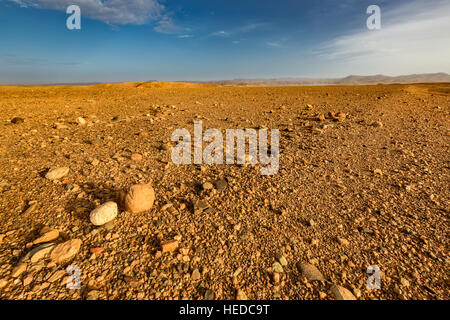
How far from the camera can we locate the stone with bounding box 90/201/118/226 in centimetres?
255

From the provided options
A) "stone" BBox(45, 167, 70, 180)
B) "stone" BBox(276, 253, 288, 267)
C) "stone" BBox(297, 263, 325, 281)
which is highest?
"stone" BBox(45, 167, 70, 180)

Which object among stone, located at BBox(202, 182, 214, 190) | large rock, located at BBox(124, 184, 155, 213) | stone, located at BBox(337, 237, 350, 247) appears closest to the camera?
stone, located at BBox(337, 237, 350, 247)

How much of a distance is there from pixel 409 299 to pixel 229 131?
16.9ft

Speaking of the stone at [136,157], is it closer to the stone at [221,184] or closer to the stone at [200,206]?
the stone at [221,184]

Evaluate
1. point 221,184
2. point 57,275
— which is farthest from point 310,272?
point 57,275

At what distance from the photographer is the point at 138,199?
9.14ft

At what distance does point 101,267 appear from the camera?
2061 mm

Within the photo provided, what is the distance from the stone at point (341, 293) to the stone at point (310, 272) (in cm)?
13

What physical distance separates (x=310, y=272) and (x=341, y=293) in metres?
0.30

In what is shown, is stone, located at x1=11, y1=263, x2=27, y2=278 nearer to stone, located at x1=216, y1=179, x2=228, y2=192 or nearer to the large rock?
the large rock

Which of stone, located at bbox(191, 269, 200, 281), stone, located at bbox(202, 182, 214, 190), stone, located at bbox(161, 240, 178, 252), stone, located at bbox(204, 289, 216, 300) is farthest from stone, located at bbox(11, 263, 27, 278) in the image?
stone, located at bbox(202, 182, 214, 190)

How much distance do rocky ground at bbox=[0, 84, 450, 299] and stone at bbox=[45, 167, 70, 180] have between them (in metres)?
0.02
